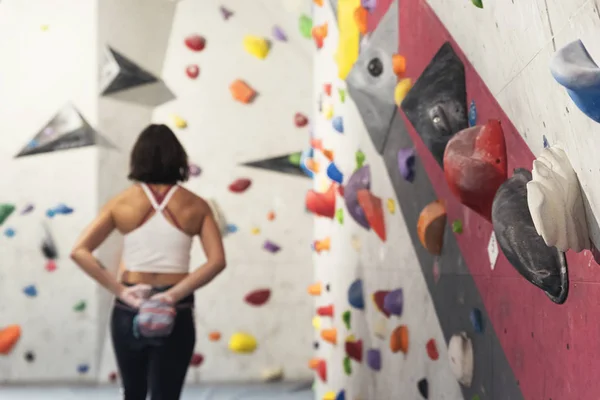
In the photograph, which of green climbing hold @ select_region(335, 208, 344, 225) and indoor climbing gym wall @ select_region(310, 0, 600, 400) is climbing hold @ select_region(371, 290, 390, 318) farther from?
green climbing hold @ select_region(335, 208, 344, 225)

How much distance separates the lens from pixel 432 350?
50.4 inches

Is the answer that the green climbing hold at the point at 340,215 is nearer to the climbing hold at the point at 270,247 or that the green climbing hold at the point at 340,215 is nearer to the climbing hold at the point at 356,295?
the climbing hold at the point at 356,295

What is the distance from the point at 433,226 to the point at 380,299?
52 centimetres

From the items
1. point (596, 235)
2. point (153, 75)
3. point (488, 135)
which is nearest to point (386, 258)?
point (488, 135)

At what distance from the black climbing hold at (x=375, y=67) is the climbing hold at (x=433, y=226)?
17.9 inches

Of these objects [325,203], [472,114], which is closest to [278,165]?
[325,203]

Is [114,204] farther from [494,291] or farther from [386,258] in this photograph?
[494,291]

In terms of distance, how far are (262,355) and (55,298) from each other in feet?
3.69

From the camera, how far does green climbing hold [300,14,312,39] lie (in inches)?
130

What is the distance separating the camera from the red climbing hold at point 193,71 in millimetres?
3682

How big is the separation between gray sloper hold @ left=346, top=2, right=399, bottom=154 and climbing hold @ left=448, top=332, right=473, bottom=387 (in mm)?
568

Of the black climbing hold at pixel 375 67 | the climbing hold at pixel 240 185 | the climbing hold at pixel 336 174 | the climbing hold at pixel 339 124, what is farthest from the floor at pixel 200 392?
the black climbing hold at pixel 375 67

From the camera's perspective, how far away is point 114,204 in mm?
1820

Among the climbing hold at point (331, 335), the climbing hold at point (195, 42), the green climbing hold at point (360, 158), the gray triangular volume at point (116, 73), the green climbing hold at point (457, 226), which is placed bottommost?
the climbing hold at point (331, 335)
